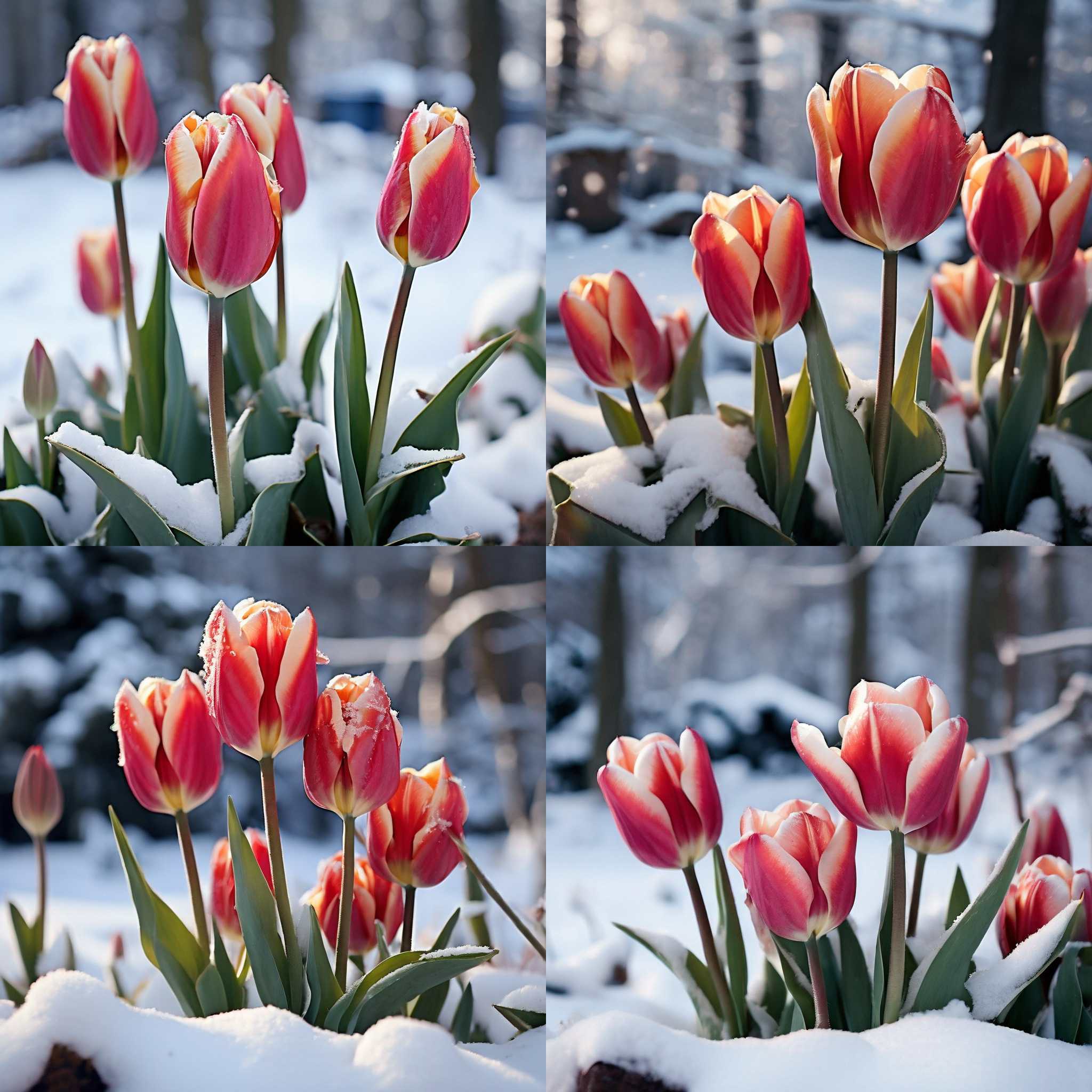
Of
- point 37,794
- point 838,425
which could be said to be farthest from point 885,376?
point 37,794

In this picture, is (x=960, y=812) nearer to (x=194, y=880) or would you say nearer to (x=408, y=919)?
(x=408, y=919)

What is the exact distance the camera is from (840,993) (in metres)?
0.54

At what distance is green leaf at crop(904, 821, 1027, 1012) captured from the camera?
1.62 ft

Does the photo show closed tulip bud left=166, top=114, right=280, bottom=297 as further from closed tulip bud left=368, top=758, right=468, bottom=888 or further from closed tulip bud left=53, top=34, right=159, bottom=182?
closed tulip bud left=368, top=758, right=468, bottom=888

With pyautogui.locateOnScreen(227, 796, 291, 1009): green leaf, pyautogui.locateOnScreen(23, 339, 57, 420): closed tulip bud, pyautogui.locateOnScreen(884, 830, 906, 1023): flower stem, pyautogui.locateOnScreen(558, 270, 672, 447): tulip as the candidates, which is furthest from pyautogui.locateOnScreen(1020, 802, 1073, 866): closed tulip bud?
pyautogui.locateOnScreen(23, 339, 57, 420): closed tulip bud

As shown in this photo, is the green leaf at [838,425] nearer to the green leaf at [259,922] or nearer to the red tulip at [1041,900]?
the red tulip at [1041,900]

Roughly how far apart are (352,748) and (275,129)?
0.37 meters

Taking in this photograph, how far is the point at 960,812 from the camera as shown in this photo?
21.4 inches

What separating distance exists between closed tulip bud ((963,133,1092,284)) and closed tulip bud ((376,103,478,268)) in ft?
0.96

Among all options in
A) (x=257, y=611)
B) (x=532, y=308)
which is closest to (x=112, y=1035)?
(x=257, y=611)

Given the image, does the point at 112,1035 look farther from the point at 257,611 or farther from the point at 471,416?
the point at 471,416

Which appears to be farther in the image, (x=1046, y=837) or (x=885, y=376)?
(x=1046, y=837)

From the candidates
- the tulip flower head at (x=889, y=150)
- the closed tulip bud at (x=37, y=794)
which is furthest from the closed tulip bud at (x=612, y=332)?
the closed tulip bud at (x=37, y=794)

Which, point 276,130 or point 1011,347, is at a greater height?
point 276,130
